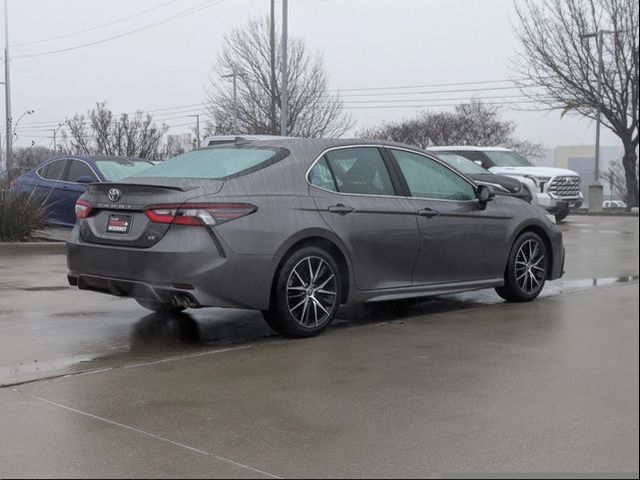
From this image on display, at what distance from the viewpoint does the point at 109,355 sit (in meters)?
5.95

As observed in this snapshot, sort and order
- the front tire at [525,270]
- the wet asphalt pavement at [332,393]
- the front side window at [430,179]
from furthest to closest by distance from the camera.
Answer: the front tire at [525,270]
the front side window at [430,179]
the wet asphalt pavement at [332,393]

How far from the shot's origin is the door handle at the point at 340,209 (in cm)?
648

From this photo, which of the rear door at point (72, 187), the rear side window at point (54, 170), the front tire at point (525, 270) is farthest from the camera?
the rear side window at point (54, 170)

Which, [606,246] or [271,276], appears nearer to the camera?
[271,276]

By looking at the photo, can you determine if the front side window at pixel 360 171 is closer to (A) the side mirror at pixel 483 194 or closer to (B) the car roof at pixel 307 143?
(B) the car roof at pixel 307 143

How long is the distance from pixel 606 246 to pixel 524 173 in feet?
23.1

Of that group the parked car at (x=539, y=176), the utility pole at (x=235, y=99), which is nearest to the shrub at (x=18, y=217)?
the parked car at (x=539, y=176)

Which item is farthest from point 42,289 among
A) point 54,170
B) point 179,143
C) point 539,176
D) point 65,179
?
point 179,143

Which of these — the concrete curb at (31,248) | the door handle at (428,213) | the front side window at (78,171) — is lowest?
the concrete curb at (31,248)

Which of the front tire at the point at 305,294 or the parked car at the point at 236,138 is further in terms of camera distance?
the parked car at the point at 236,138

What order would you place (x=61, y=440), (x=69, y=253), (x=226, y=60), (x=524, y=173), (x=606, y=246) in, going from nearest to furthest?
(x=61, y=440) → (x=69, y=253) → (x=606, y=246) → (x=524, y=173) → (x=226, y=60)

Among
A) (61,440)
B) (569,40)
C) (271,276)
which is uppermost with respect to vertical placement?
(569,40)

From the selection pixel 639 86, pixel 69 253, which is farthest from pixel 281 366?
pixel 639 86

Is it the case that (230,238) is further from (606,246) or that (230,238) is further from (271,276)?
(606,246)
